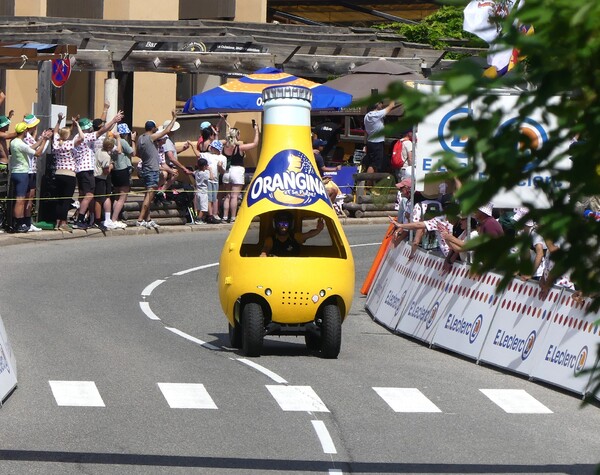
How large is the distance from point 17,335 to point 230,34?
63.4 ft

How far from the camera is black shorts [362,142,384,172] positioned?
101 ft

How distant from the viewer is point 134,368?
13.7 m

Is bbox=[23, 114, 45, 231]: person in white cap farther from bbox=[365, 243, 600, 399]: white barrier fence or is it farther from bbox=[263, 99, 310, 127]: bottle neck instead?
bbox=[263, 99, 310, 127]: bottle neck

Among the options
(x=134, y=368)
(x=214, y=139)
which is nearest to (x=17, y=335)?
(x=134, y=368)

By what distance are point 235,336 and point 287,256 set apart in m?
1.05

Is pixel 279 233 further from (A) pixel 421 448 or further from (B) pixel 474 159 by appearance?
(B) pixel 474 159

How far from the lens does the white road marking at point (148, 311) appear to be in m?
17.4

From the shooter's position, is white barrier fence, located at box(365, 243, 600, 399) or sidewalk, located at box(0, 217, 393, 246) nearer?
white barrier fence, located at box(365, 243, 600, 399)

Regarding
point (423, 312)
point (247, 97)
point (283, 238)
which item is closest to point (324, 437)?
point (283, 238)

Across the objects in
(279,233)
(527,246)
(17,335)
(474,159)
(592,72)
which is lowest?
(17,335)

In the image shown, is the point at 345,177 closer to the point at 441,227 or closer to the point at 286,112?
the point at 441,227

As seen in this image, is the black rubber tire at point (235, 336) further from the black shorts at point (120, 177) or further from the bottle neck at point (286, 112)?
the black shorts at point (120, 177)

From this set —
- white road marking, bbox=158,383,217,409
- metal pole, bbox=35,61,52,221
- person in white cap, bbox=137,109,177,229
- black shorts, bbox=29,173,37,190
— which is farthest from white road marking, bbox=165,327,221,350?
person in white cap, bbox=137,109,177,229

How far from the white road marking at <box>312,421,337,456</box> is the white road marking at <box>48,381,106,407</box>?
1940 mm
